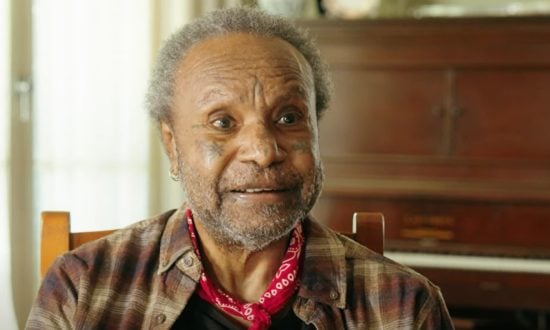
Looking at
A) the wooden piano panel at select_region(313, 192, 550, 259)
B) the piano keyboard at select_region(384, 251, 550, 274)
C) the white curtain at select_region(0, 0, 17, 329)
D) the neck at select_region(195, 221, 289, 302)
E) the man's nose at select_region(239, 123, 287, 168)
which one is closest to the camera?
the man's nose at select_region(239, 123, 287, 168)

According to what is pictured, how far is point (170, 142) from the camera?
50.7 inches

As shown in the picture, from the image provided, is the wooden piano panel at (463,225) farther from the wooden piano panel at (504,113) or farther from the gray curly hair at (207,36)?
the gray curly hair at (207,36)

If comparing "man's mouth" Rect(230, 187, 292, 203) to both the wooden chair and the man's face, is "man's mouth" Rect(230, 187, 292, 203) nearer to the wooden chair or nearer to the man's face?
the man's face

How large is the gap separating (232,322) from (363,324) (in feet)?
0.71

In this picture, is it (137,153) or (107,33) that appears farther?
(137,153)

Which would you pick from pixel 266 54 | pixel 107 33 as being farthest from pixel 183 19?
pixel 266 54

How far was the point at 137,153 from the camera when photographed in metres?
2.83

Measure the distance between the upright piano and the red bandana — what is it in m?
1.31

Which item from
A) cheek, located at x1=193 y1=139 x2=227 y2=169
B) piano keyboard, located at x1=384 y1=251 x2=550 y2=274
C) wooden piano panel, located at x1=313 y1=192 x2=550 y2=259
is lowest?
piano keyboard, located at x1=384 y1=251 x2=550 y2=274

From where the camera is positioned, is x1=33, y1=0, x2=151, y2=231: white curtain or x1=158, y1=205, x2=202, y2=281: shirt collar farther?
x1=33, y1=0, x2=151, y2=231: white curtain

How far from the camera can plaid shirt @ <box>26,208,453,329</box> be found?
116 centimetres

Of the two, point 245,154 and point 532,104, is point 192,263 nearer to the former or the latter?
point 245,154

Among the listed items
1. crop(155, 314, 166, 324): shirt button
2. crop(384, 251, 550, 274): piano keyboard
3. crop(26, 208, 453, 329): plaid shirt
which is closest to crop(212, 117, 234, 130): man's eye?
crop(26, 208, 453, 329): plaid shirt

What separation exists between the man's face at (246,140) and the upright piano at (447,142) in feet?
4.57
